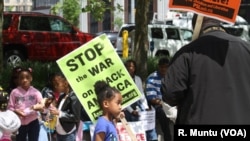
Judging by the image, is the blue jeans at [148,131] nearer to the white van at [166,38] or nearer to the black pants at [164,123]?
the black pants at [164,123]

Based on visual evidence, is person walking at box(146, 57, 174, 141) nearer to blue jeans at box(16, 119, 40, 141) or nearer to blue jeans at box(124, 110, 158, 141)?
blue jeans at box(124, 110, 158, 141)

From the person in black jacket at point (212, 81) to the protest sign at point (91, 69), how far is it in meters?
2.14

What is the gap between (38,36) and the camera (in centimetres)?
1808

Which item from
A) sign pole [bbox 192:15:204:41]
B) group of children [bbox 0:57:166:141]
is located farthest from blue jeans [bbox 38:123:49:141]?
sign pole [bbox 192:15:204:41]

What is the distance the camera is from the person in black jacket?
12.8 ft

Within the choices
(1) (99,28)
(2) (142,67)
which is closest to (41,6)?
(1) (99,28)

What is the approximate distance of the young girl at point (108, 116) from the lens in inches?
188

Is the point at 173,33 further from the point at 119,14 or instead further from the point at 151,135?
the point at 119,14

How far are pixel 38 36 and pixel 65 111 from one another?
1170cm

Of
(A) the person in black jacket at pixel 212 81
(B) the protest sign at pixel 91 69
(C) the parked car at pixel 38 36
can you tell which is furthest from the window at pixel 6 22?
(A) the person in black jacket at pixel 212 81

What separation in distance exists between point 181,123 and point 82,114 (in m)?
3.49

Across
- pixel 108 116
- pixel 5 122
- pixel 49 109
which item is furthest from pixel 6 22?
pixel 108 116

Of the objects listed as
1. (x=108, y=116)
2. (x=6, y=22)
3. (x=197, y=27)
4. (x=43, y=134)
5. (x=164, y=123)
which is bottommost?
(x=6, y=22)

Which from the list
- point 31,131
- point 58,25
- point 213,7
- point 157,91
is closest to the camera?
point 213,7
